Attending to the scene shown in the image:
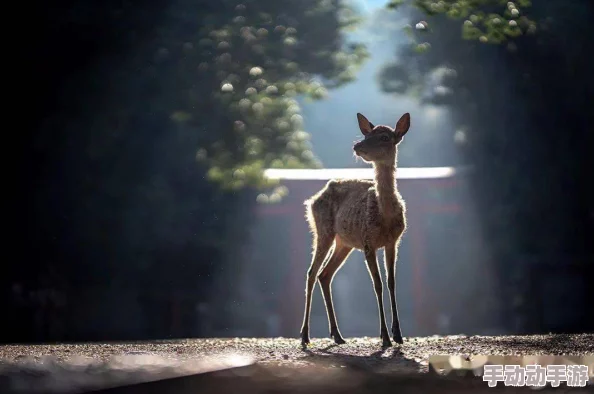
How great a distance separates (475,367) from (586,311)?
17386 mm

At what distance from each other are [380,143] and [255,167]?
5.40m

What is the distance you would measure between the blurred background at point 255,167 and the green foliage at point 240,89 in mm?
34

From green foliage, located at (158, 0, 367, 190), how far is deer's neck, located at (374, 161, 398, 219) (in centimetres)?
379

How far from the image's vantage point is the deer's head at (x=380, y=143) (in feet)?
32.0

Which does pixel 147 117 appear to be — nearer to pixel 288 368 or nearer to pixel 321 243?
pixel 321 243

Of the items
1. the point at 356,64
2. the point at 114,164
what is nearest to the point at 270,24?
the point at 114,164

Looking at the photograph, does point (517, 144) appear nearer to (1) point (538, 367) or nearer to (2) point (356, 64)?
(2) point (356, 64)

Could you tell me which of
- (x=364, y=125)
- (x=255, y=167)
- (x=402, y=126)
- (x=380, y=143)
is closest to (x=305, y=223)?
(x=255, y=167)

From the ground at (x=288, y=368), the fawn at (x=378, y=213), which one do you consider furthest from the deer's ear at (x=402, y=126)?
the ground at (x=288, y=368)

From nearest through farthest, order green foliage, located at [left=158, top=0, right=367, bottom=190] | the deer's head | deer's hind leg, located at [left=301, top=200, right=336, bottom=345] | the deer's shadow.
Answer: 1. the deer's shadow
2. the deer's head
3. deer's hind leg, located at [left=301, top=200, right=336, bottom=345]
4. green foliage, located at [left=158, top=0, right=367, bottom=190]

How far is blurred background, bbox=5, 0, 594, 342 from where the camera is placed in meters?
14.0

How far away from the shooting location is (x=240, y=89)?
13539 mm

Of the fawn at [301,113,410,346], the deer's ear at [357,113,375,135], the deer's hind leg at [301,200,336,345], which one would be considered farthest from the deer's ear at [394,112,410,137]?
the deer's hind leg at [301,200,336,345]

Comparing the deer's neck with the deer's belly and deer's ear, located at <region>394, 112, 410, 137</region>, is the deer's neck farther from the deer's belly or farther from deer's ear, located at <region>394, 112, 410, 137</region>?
deer's ear, located at <region>394, 112, 410, 137</region>
